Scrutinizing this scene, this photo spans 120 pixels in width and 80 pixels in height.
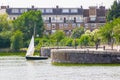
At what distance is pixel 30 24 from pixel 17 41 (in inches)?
667

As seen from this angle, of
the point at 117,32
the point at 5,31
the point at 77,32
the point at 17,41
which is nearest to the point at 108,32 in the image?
the point at 117,32

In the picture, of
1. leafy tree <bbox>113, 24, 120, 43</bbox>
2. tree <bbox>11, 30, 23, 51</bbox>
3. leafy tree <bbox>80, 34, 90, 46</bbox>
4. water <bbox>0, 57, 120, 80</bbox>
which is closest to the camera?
water <bbox>0, 57, 120, 80</bbox>

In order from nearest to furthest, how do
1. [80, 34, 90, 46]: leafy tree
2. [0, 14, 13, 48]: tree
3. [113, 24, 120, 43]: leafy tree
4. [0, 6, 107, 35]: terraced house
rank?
1. [113, 24, 120, 43]: leafy tree
2. [80, 34, 90, 46]: leafy tree
3. [0, 14, 13, 48]: tree
4. [0, 6, 107, 35]: terraced house

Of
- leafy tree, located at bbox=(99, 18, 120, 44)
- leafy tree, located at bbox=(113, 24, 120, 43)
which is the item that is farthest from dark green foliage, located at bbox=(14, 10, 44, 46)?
leafy tree, located at bbox=(113, 24, 120, 43)

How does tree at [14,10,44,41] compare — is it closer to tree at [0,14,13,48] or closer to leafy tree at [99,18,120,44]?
tree at [0,14,13,48]

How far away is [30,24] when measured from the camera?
163250 millimetres

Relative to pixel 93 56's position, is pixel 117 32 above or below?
above

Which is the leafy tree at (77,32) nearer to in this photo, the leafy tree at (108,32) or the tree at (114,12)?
the tree at (114,12)

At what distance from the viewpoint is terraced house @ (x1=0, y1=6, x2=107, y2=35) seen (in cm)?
18325

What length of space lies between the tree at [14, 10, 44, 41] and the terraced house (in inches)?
720

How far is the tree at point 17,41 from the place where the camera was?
146 m

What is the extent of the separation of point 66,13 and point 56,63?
100450 millimetres

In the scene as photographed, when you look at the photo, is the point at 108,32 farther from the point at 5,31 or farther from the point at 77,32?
the point at 77,32

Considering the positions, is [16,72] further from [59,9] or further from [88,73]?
[59,9]
